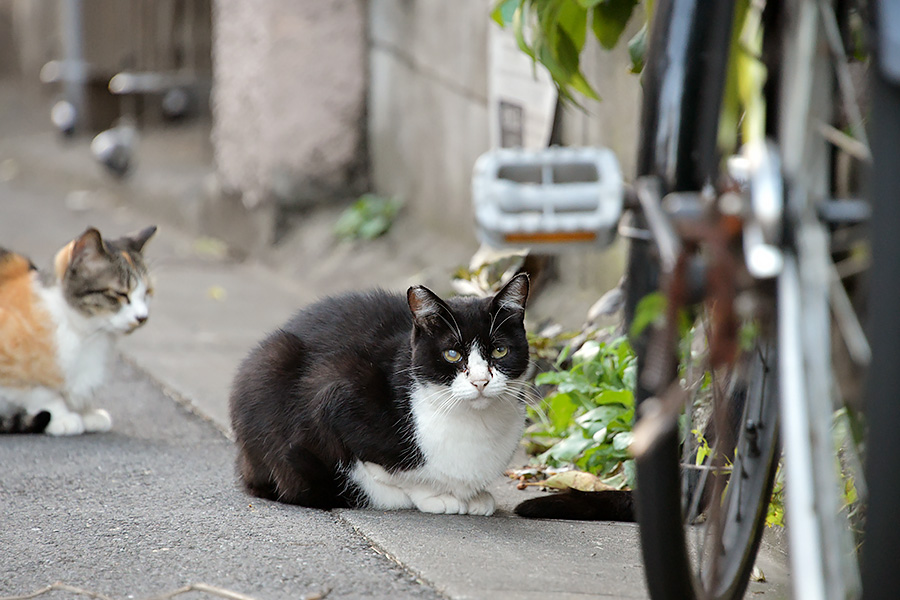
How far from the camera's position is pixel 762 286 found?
1107 millimetres

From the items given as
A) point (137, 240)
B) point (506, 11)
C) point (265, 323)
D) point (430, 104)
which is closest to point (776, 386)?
point (506, 11)

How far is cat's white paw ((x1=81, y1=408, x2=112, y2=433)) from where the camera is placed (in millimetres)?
3131

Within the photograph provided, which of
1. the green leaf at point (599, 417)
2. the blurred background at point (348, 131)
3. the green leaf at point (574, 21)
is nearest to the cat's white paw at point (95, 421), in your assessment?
the green leaf at point (599, 417)

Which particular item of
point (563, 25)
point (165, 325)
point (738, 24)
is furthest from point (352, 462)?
point (165, 325)

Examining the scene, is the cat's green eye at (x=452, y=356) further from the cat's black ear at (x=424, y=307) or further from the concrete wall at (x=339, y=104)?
the concrete wall at (x=339, y=104)

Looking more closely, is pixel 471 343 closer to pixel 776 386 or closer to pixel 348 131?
pixel 776 386

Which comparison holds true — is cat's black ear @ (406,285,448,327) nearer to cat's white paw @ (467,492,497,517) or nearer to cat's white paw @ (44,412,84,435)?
cat's white paw @ (467,492,497,517)

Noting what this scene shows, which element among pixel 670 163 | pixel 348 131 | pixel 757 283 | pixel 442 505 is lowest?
pixel 442 505

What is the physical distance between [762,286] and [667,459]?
1.07 feet

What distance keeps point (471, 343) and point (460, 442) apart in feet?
0.73

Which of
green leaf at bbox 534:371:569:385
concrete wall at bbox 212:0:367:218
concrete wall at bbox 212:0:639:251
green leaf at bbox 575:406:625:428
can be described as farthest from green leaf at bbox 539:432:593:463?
concrete wall at bbox 212:0:367:218

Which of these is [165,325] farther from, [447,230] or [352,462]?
[352,462]

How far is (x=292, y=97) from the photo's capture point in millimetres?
5566

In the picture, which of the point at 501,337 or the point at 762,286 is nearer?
the point at 762,286
